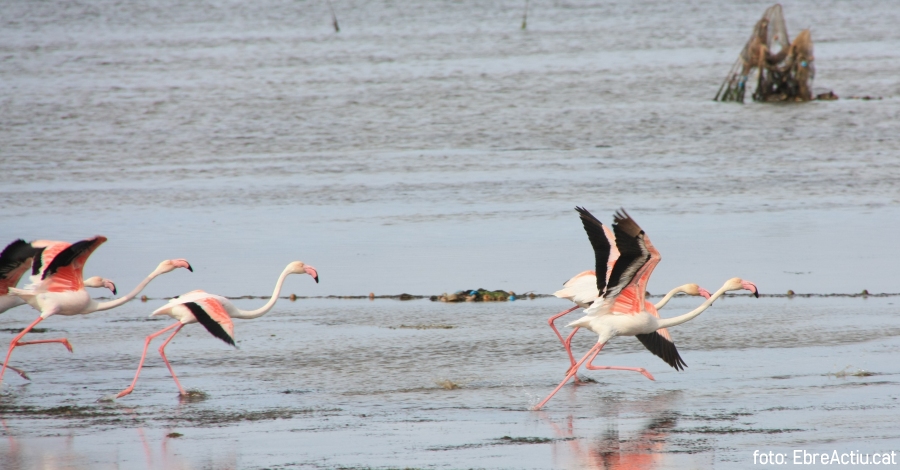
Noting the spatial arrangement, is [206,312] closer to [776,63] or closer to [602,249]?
[602,249]

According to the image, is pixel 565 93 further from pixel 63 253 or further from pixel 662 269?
pixel 63 253

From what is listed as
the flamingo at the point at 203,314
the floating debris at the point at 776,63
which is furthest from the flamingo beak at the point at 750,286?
the floating debris at the point at 776,63

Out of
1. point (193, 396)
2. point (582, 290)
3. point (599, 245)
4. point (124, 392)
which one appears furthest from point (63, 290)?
point (599, 245)

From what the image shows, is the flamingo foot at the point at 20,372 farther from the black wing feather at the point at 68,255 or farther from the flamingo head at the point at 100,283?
the flamingo head at the point at 100,283

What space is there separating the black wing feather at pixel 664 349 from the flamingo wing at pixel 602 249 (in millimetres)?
633

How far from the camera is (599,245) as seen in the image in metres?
8.52

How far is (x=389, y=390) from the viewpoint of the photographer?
8.33 meters

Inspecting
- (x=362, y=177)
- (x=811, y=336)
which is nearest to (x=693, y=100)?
(x=362, y=177)

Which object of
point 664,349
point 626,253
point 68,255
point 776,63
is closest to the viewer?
point 626,253

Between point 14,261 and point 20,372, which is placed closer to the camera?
point 20,372

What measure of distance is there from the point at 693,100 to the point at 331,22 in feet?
111

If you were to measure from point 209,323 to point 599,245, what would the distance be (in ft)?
9.98

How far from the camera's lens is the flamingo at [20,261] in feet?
30.8

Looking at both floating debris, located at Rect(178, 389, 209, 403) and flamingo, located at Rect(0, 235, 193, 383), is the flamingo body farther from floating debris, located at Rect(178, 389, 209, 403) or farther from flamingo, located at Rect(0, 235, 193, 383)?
flamingo, located at Rect(0, 235, 193, 383)
